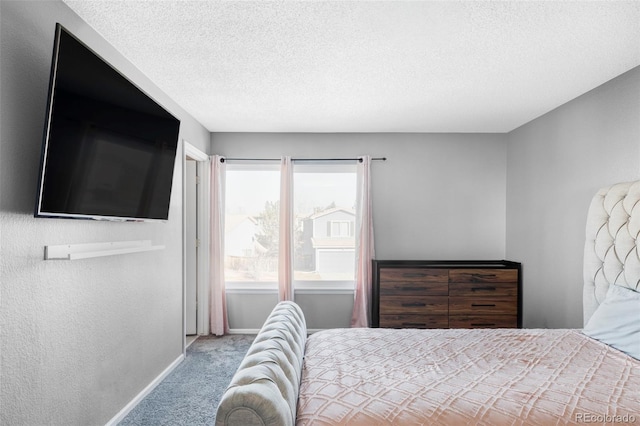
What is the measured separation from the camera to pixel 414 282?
4.05 m

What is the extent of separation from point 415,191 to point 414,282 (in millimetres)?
1164

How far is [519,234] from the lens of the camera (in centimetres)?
420

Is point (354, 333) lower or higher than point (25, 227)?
lower

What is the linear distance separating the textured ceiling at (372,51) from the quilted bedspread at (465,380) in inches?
73.0

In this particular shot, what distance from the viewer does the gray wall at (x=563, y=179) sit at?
8.92 ft

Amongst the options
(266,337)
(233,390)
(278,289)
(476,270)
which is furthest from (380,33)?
(278,289)

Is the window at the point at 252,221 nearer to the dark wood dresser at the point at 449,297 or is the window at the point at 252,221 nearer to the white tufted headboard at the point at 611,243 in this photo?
the dark wood dresser at the point at 449,297

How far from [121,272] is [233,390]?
155 centimetres

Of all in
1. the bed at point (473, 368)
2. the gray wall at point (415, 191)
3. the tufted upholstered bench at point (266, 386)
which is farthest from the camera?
the gray wall at point (415, 191)

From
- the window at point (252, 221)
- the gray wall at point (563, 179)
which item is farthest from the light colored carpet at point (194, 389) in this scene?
the gray wall at point (563, 179)

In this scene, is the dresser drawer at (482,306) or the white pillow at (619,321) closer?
the white pillow at (619,321)

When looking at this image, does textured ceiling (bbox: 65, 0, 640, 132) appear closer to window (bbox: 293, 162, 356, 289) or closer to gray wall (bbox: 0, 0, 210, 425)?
gray wall (bbox: 0, 0, 210, 425)

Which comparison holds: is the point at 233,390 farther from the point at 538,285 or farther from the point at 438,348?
the point at 538,285

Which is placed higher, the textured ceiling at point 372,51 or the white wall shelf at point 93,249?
the textured ceiling at point 372,51
